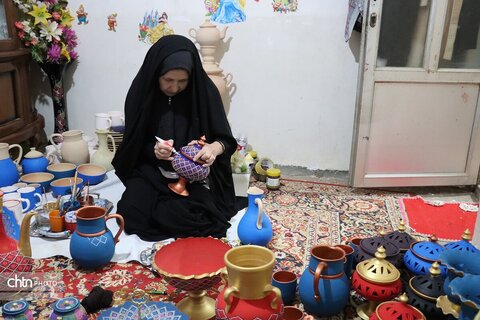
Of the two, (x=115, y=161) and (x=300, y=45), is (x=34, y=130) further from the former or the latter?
(x=300, y=45)

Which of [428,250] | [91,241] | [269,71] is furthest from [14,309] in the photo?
[269,71]

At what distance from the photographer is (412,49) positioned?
103 inches

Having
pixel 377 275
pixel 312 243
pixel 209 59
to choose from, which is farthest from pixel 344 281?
pixel 209 59

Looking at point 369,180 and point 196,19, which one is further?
point 196,19

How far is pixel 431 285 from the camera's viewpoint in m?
1.39

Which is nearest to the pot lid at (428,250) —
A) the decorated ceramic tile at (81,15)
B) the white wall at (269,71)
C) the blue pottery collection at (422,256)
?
the blue pottery collection at (422,256)

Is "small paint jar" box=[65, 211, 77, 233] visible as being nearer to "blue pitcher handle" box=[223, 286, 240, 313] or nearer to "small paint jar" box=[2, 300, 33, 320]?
"small paint jar" box=[2, 300, 33, 320]

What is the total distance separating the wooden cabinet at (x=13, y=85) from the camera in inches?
105

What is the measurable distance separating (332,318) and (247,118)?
1.82 metres

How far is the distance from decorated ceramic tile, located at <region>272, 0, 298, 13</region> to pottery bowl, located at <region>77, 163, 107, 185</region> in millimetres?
1475

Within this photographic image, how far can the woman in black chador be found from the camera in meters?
1.98

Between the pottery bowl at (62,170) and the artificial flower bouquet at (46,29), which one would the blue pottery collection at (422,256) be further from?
the artificial flower bouquet at (46,29)

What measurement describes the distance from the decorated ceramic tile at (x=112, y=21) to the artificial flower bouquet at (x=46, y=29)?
0.24m

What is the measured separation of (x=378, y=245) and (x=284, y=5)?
1.80 meters
